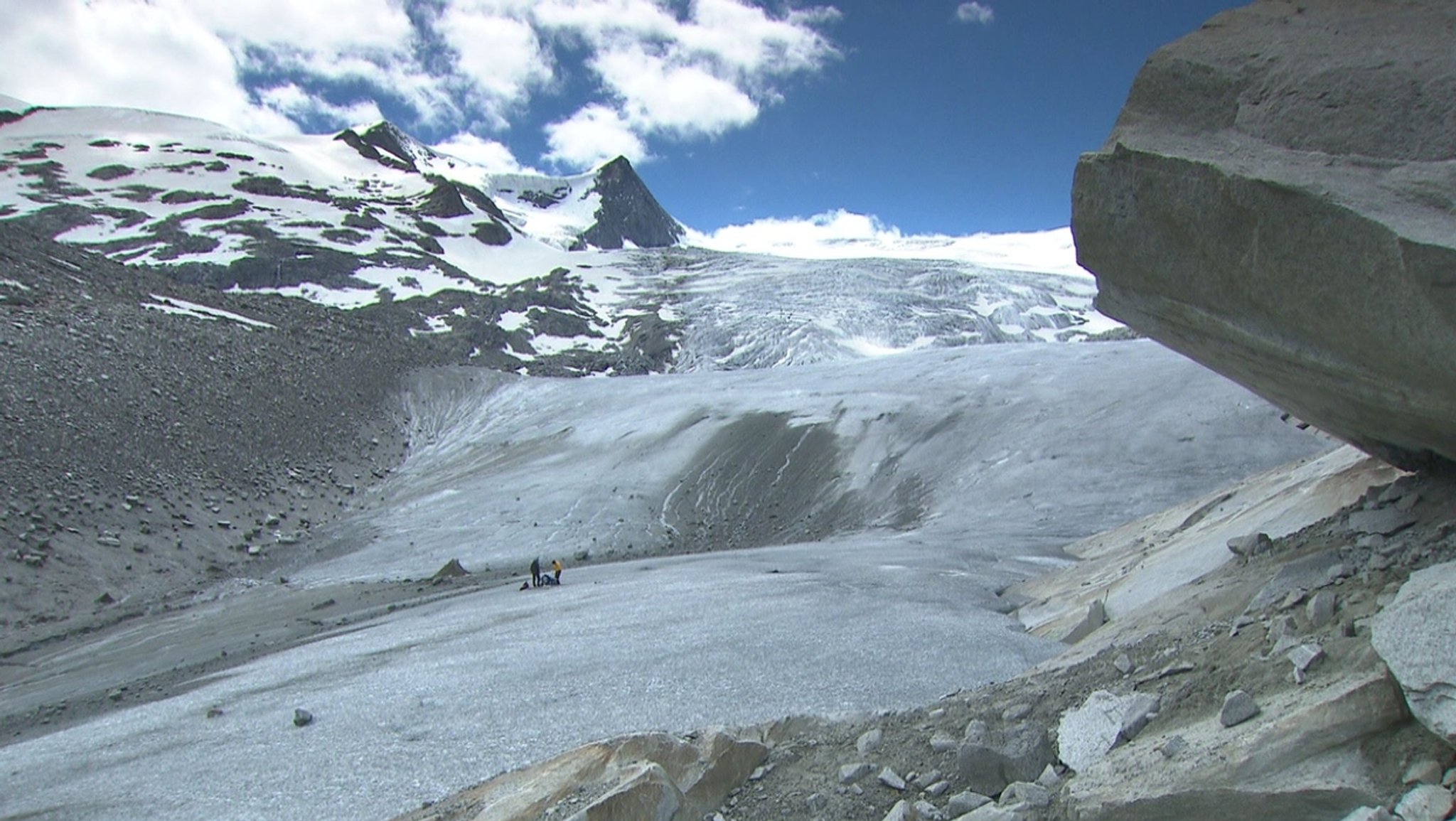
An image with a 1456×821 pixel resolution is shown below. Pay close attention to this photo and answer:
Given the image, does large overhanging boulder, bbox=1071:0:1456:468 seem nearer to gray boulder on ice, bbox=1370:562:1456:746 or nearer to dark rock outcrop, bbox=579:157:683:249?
gray boulder on ice, bbox=1370:562:1456:746

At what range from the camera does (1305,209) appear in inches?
184

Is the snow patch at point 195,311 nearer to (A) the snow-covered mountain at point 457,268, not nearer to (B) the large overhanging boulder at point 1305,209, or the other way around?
(A) the snow-covered mountain at point 457,268

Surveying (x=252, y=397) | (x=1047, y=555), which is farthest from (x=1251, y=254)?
(x=252, y=397)

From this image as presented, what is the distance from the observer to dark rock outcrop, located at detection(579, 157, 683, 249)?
7116 inches

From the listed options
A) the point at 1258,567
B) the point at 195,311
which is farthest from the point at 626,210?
the point at 1258,567

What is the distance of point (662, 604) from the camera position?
1109 centimetres

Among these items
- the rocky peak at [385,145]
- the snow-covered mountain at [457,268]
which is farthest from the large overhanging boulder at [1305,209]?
the rocky peak at [385,145]

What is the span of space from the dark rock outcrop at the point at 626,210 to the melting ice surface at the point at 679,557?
148 metres

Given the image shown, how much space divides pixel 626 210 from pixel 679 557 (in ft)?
584

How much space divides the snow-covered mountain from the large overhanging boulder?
35.6m

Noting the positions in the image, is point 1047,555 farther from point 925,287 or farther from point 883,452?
point 925,287

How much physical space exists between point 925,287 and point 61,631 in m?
58.3

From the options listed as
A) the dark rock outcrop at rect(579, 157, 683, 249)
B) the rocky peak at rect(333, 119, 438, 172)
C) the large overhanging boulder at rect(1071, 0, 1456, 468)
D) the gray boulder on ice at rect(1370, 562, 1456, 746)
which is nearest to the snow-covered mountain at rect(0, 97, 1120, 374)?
the rocky peak at rect(333, 119, 438, 172)

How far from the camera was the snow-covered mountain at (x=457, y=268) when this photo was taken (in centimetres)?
5931
